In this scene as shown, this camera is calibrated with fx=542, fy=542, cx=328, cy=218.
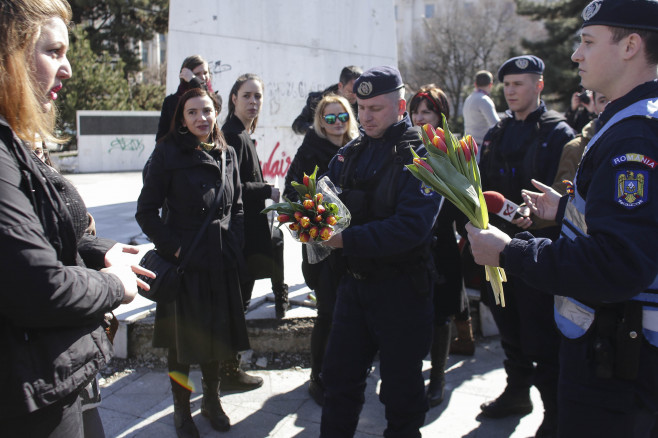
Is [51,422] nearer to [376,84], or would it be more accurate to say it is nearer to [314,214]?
[314,214]

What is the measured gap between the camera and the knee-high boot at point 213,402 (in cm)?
338

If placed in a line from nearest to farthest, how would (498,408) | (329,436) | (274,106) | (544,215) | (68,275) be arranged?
(68,275) → (544,215) → (329,436) → (498,408) → (274,106)

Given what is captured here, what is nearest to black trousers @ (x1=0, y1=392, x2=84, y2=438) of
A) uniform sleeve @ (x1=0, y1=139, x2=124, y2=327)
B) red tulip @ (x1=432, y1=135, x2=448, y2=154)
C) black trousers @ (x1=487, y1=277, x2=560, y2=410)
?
uniform sleeve @ (x1=0, y1=139, x2=124, y2=327)

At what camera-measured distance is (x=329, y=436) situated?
2.79 metres

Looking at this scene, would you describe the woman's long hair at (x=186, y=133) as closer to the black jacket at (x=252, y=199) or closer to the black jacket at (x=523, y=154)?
the black jacket at (x=252, y=199)

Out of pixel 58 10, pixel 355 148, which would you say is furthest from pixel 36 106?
pixel 355 148

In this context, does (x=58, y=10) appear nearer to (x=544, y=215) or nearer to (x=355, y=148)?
(x=355, y=148)

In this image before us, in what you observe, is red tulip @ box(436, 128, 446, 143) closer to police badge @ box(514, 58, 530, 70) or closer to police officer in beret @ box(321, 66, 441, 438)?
police officer in beret @ box(321, 66, 441, 438)

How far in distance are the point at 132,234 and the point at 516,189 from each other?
560 cm

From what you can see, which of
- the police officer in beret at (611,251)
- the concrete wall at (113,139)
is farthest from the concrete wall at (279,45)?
the concrete wall at (113,139)

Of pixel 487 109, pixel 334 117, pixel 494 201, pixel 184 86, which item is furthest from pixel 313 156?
pixel 487 109

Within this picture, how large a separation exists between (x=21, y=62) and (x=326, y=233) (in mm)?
1348

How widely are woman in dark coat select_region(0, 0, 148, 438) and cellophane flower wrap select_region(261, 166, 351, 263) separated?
0.93 metres

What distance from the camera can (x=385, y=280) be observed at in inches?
110
